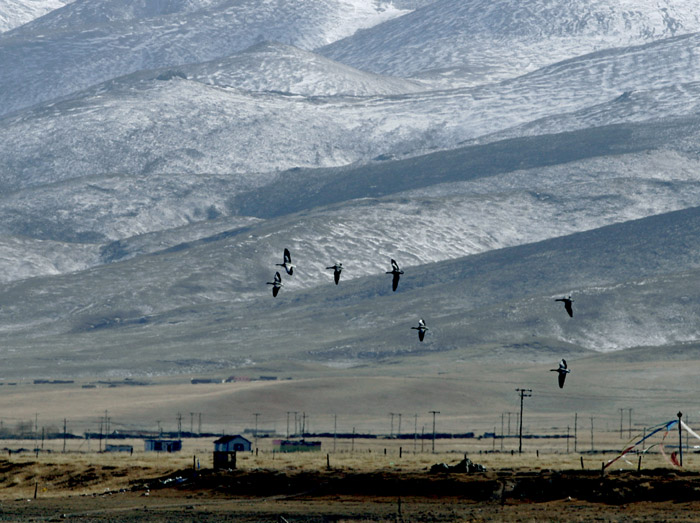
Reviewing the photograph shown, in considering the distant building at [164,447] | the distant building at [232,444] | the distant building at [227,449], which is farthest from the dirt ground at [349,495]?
the distant building at [164,447]

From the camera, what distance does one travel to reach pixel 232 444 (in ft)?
377

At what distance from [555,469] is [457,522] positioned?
21.8 meters

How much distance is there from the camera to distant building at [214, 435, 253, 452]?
4247 inches

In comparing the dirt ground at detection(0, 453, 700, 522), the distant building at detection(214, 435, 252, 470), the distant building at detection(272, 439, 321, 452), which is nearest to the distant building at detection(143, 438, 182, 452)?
the distant building at detection(272, 439, 321, 452)

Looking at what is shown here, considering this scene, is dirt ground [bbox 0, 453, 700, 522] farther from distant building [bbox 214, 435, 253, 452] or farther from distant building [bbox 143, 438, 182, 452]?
distant building [bbox 143, 438, 182, 452]

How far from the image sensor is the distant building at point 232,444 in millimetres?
107875

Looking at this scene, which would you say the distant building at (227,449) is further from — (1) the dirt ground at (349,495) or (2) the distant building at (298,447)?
(2) the distant building at (298,447)

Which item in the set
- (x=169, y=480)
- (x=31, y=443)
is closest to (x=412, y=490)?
(x=169, y=480)

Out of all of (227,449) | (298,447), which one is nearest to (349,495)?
(227,449)

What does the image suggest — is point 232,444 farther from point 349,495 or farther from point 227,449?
point 349,495

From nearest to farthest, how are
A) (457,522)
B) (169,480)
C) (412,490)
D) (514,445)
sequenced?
1. (457,522)
2. (412,490)
3. (169,480)
4. (514,445)

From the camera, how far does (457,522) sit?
220 ft

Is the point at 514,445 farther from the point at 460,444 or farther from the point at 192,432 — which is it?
the point at 192,432

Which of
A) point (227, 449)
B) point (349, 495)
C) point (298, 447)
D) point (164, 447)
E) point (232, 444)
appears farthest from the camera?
point (164, 447)
